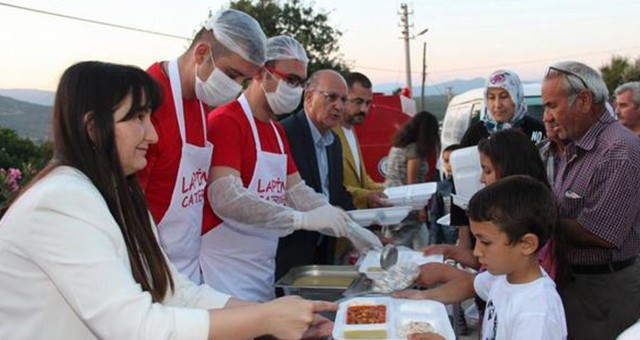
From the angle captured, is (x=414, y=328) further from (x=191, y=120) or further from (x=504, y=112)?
(x=504, y=112)

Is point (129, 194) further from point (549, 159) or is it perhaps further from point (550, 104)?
point (549, 159)

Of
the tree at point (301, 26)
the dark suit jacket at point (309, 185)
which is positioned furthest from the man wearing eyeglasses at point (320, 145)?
the tree at point (301, 26)

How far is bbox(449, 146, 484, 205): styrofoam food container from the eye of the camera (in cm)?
285

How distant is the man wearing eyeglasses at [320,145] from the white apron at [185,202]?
734mm

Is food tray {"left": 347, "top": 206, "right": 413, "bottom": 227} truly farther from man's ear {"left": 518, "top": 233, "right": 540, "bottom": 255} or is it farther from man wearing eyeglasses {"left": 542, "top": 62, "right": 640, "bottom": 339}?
man's ear {"left": 518, "top": 233, "right": 540, "bottom": 255}

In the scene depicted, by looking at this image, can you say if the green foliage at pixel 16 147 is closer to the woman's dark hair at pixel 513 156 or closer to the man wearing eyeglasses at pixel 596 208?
the woman's dark hair at pixel 513 156

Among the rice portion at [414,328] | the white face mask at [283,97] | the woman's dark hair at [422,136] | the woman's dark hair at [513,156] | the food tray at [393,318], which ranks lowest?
the woman's dark hair at [422,136]

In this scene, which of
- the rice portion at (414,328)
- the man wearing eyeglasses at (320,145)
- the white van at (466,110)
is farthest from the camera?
the white van at (466,110)

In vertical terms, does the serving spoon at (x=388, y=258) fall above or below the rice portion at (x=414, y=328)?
below

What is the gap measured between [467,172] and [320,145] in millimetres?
830

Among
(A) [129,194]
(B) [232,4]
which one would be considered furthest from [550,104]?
(B) [232,4]

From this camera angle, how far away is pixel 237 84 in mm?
2314

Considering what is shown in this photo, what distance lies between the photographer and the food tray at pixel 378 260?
2.19 metres

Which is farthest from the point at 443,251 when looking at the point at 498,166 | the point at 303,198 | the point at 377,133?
the point at 377,133
